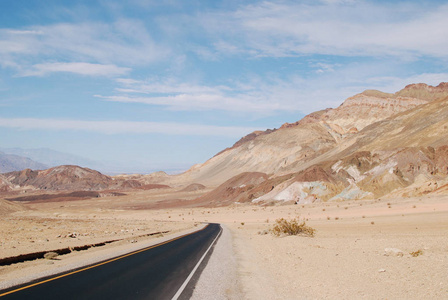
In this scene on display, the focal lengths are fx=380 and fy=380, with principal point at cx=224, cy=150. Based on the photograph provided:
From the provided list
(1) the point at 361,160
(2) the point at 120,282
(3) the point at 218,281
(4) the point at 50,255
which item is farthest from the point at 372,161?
(2) the point at 120,282

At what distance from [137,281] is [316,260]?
7569 mm

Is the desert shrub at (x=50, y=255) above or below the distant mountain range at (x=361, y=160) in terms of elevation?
below

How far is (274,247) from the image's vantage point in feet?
68.2

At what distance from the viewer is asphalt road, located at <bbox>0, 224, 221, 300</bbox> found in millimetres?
8891

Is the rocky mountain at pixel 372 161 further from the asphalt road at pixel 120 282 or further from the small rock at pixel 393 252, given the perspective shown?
the asphalt road at pixel 120 282

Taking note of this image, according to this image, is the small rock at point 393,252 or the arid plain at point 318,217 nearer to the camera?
the arid plain at point 318,217

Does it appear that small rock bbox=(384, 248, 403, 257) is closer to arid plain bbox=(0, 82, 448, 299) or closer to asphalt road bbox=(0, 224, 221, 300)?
arid plain bbox=(0, 82, 448, 299)

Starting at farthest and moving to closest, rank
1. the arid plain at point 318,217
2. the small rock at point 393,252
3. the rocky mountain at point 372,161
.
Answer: the rocky mountain at point 372,161 < the small rock at point 393,252 < the arid plain at point 318,217

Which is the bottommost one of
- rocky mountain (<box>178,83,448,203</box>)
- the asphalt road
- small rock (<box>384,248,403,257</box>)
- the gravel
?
small rock (<box>384,248,403,257</box>)

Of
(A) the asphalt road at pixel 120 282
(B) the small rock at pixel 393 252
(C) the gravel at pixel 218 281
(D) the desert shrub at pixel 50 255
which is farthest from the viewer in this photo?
(D) the desert shrub at pixel 50 255

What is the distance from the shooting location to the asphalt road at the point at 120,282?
29.2 feet

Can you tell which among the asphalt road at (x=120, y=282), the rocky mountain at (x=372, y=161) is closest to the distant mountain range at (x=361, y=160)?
the rocky mountain at (x=372, y=161)

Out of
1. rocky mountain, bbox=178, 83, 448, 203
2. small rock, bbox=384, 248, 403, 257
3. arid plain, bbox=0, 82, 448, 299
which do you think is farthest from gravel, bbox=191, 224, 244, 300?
rocky mountain, bbox=178, 83, 448, 203

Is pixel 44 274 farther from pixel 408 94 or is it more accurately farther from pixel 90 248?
pixel 408 94
